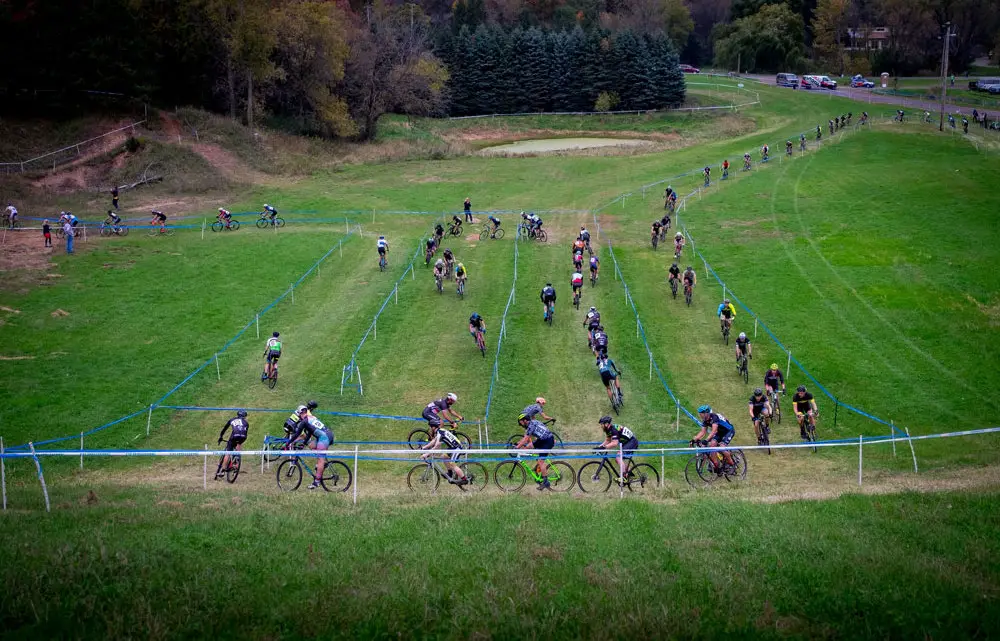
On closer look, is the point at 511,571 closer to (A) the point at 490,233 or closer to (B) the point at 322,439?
(B) the point at 322,439

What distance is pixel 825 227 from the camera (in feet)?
165

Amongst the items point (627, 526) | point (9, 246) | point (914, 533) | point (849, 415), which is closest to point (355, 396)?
point (627, 526)

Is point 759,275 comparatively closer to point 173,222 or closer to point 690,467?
point 690,467

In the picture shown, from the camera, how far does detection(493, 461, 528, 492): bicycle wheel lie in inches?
853

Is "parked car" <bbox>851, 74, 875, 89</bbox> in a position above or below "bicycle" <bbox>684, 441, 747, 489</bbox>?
above

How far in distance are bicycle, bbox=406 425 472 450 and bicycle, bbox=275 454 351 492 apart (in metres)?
2.02

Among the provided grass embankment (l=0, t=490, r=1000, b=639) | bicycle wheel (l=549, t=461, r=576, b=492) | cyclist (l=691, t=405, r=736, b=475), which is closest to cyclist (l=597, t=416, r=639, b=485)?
bicycle wheel (l=549, t=461, r=576, b=492)

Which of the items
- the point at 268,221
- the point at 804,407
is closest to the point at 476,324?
the point at 804,407

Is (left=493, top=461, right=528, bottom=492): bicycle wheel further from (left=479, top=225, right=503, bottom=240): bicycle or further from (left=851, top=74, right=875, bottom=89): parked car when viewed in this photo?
(left=851, top=74, right=875, bottom=89): parked car

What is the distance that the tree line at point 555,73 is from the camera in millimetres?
96438

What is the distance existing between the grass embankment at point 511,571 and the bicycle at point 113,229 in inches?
1367

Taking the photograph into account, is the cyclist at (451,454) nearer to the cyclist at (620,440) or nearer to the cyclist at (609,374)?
the cyclist at (620,440)

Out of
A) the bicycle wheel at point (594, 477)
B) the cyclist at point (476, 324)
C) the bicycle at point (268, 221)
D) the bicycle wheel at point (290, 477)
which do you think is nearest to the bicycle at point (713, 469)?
the bicycle wheel at point (594, 477)

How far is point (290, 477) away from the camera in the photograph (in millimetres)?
22172
